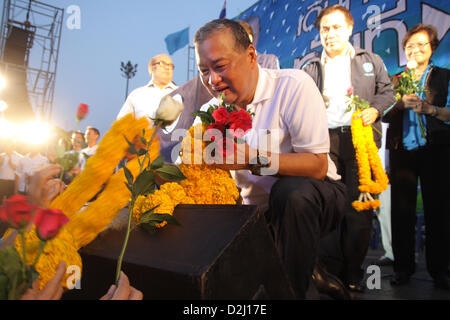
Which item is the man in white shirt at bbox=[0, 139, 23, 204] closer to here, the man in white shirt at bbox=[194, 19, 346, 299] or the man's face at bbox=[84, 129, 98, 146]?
the man's face at bbox=[84, 129, 98, 146]

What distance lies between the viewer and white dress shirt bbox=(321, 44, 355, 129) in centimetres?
260

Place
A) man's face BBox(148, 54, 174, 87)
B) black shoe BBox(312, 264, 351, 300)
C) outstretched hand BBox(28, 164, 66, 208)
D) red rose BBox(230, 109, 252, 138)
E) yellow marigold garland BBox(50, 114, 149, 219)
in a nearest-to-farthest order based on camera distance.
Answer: outstretched hand BBox(28, 164, 66, 208)
yellow marigold garland BBox(50, 114, 149, 219)
red rose BBox(230, 109, 252, 138)
black shoe BBox(312, 264, 351, 300)
man's face BBox(148, 54, 174, 87)

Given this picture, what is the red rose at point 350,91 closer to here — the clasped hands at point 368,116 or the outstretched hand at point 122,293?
the clasped hands at point 368,116

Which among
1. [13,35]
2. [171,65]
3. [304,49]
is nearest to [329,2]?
[304,49]

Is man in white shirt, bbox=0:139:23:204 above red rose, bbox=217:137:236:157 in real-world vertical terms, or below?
above

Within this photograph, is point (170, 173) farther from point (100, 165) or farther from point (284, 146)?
point (284, 146)

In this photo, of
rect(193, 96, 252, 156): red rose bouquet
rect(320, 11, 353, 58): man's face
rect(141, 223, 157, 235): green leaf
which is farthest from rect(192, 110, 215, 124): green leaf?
rect(320, 11, 353, 58): man's face

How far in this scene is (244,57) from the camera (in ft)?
5.26

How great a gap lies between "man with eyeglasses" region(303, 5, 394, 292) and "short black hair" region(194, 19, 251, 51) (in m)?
1.22

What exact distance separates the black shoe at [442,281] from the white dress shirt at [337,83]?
1347 millimetres

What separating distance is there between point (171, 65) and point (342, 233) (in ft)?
7.93

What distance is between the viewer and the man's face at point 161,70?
3.49m

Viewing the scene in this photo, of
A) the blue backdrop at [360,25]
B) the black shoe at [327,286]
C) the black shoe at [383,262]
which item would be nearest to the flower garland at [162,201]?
the black shoe at [327,286]
